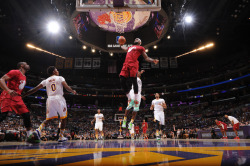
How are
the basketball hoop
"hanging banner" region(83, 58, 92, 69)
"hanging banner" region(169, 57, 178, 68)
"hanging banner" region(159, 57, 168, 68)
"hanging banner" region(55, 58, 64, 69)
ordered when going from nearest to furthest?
the basketball hoop
"hanging banner" region(159, 57, 168, 68)
"hanging banner" region(169, 57, 178, 68)
"hanging banner" region(83, 58, 92, 69)
"hanging banner" region(55, 58, 64, 69)

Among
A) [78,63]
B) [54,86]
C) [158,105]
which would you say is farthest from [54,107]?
[78,63]

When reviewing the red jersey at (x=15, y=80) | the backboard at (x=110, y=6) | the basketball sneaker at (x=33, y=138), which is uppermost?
the backboard at (x=110, y=6)

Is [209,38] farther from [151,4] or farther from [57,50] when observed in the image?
[57,50]

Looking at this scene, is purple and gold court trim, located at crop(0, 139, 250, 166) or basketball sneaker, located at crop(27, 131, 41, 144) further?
basketball sneaker, located at crop(27, 131, 41, 144)

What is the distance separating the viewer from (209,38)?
26.5 metres

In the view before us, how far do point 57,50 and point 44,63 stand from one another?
18.5 ft

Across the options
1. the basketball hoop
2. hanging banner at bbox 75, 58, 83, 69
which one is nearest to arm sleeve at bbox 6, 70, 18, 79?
the basketball hoop

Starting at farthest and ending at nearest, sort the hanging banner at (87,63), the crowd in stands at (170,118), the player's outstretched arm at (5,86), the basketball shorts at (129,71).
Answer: the hanging banner at (87,63)
the crowd in stands at (170,118)
the basketball shorts at (129,71)
the player's outstretched arm at (5,86)

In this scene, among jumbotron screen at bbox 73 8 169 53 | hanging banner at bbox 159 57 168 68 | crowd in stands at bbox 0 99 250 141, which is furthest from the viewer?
hanging banner at bbox 159 57 168 68

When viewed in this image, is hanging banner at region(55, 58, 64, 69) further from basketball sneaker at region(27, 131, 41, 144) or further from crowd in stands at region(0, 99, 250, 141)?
basketball sneaker at region(27, 131, 41, 144)

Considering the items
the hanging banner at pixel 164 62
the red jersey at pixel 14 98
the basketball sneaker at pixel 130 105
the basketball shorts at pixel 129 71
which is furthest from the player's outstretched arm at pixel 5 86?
the hanging banner at pixel 164 62

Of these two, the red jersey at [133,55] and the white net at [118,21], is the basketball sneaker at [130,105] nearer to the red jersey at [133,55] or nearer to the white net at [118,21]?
the red jersey at [133,55]

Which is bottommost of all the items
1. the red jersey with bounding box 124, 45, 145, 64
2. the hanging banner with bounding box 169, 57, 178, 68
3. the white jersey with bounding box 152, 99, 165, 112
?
the white jersey with bounding box 152, 99, 165, 112

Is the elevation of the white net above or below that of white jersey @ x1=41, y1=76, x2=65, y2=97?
above
